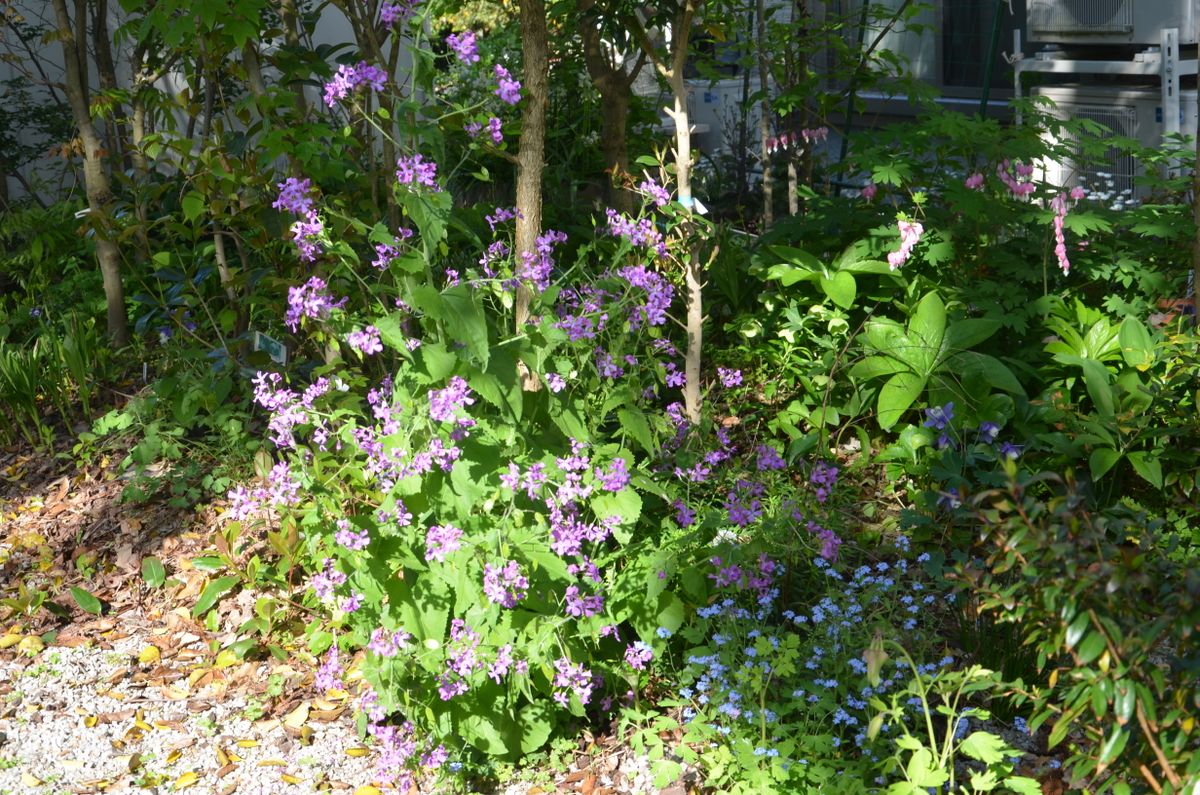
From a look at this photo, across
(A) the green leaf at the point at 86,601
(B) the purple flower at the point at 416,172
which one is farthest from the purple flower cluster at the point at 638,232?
(A) the green leaf at the point at 86,601

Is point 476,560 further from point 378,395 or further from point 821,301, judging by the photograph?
point 821,301

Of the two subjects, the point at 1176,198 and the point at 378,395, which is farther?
the point at 1176,198

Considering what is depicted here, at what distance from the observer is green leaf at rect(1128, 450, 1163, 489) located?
11.1 ft

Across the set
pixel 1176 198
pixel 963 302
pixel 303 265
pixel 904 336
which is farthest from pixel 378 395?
pixel 1176 198

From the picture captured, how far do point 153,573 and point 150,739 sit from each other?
78 centimetres

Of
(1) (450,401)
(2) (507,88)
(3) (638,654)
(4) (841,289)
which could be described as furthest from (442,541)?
(4) (841,289)

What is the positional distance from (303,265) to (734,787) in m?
2.42

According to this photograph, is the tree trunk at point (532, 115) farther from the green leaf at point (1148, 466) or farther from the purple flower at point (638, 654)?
the green leaf at point (1148, 466)

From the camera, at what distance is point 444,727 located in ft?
9.26

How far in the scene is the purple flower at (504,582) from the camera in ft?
8.38

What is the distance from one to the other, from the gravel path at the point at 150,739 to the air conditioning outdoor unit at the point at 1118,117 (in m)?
4.29

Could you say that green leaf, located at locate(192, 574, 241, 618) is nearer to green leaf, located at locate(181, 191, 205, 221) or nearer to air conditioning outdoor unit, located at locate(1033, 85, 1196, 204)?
green leaf, located at locate(181, 191, 205, 221)

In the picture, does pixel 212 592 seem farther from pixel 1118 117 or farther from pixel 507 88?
pixel 1118 117

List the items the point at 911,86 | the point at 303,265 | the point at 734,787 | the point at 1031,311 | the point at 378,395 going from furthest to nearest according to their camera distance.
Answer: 1. the point at 911,86
2. the point at 303,265
3. the point at 1031,311
4. the point at 378,395
5. the point at 734,787
